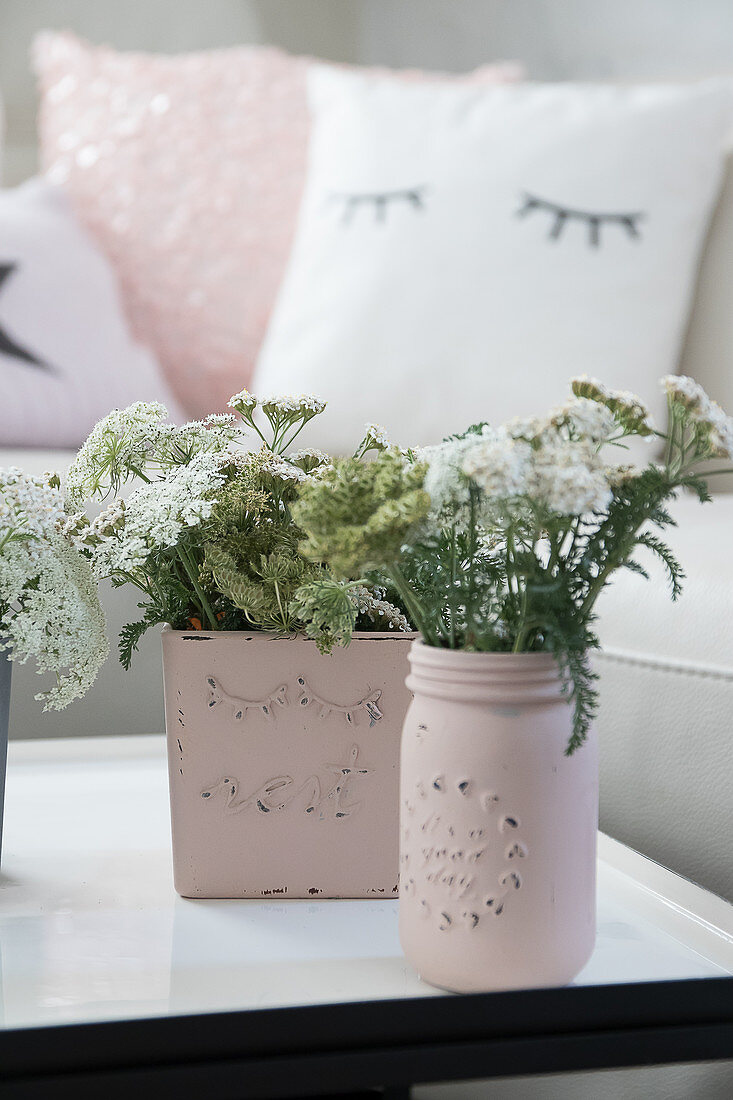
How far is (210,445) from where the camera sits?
1.92ft

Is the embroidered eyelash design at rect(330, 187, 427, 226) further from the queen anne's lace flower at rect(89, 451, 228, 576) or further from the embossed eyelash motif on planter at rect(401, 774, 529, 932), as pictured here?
the embossed eyelash motif on planter at rect(401, 774, 529, 932)

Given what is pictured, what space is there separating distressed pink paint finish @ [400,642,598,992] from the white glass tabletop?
29 millimetres

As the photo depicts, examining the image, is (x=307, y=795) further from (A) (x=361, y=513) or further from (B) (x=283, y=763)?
(A) (x=361, y=513)

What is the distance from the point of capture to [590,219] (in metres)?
1.37

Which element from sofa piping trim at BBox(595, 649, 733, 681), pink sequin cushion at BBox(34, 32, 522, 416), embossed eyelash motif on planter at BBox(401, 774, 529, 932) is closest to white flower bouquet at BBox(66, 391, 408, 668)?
embossed eyelash motif on planter at BBox(401, 774, 529, 932)

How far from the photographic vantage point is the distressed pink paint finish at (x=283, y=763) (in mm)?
568

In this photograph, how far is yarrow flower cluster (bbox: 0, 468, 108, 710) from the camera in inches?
21.3

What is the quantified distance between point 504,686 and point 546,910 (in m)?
0.09

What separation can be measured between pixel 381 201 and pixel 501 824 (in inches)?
45.1

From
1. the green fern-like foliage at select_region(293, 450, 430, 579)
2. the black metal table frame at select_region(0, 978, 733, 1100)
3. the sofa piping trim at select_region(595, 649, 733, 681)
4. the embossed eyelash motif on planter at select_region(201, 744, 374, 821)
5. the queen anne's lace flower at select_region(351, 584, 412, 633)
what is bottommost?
the black metal table frame at select_region(0, 978, 733, 1100)

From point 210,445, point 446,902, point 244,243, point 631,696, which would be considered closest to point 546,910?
point 446,902

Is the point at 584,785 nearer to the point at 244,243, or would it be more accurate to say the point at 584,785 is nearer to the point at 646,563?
the point at 646,563

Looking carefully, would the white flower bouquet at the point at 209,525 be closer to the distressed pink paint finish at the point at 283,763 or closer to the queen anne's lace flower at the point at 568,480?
the distressed pink paint finish at the point at 283,763

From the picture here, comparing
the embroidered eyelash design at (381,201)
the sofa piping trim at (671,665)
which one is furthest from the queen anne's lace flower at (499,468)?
the embroidered eyelash design at (381,201)
